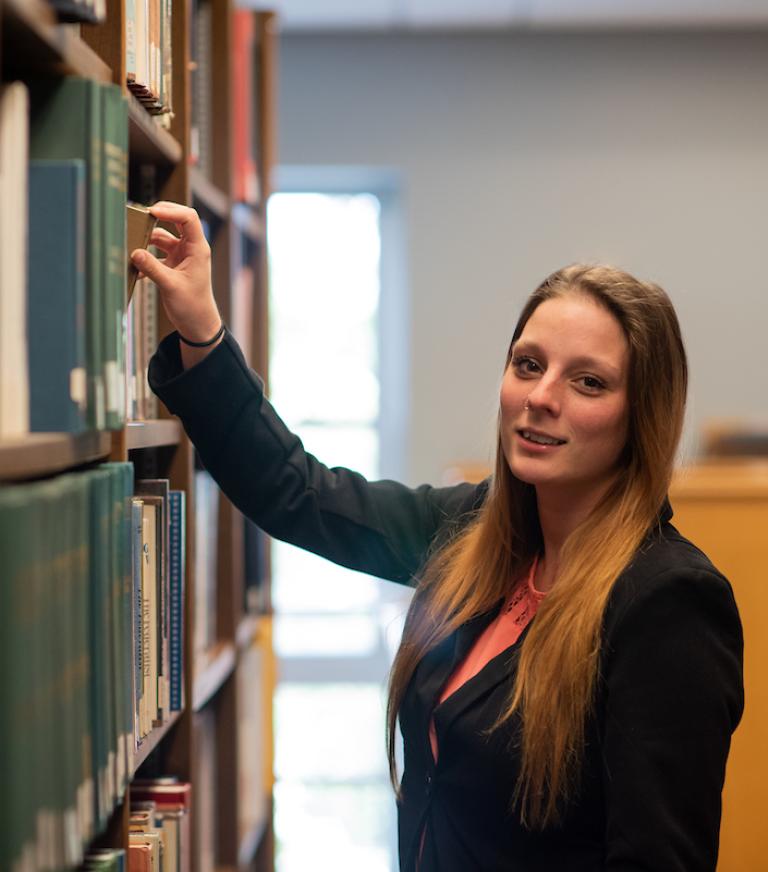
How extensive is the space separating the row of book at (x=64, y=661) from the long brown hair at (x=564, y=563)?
433 millimetres

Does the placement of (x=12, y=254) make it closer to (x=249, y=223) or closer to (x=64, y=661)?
(x=64, y=661)

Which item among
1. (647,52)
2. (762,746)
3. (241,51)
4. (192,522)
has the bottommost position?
(762,746)

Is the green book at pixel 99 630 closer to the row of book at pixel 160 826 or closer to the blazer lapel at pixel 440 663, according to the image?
the row of book at pixel 160 826

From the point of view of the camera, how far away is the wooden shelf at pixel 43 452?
2.48 feet

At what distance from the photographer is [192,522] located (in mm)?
1522

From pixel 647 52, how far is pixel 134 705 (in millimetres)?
3870

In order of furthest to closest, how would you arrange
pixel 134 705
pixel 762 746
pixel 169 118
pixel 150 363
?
pixel 762 746
pixel 169 118
pixel 150 363
pixel 134 705

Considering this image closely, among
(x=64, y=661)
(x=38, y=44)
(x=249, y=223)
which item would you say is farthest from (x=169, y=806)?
(x=249, y=223)

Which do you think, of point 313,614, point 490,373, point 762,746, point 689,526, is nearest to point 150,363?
point 689,526

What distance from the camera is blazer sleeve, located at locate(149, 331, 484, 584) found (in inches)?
51.6

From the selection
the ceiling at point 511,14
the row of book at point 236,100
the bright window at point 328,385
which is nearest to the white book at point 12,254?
the row of book at point 236,100

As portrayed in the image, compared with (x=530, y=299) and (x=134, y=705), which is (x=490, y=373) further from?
(x=134, y=705)

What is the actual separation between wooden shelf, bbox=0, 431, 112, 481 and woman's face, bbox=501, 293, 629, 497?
52cm

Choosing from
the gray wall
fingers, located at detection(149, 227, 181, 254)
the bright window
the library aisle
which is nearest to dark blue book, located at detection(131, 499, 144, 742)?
the library aisle
